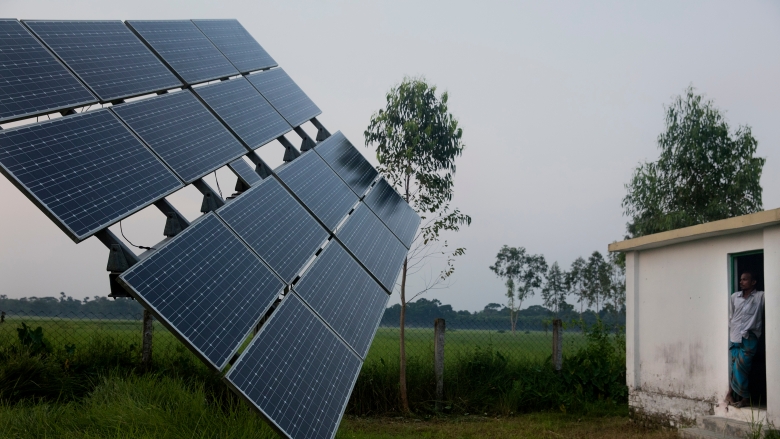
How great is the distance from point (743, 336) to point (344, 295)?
6.00 metres

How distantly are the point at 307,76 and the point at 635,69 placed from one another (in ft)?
50.2

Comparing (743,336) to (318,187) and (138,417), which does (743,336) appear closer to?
(318,187)

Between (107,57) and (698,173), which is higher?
(698,173)

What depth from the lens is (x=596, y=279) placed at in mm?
60062

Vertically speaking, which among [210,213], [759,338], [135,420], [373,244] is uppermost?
[373,244]

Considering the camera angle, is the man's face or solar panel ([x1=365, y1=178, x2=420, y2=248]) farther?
the man's face

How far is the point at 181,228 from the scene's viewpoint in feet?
13.1

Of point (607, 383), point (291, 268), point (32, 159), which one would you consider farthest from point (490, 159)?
point (32, 159)

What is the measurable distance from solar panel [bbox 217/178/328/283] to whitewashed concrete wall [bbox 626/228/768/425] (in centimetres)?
601

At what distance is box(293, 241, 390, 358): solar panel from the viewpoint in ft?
16.1

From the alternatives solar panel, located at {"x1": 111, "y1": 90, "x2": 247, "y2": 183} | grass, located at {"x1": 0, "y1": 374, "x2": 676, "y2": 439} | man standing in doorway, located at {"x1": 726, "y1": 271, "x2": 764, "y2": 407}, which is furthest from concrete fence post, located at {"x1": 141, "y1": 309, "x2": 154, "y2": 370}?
man standing in doorway, located at {"x1": 726, "y1": 271, "x2": 764, "y2": 407}

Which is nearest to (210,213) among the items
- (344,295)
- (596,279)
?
(344,295)

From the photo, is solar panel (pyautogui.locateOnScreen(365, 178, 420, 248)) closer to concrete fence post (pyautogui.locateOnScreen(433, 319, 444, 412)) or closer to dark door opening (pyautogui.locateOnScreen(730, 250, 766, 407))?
concrete fence post (pyautogui.locateOnScreen(433, 319, 444, 412))

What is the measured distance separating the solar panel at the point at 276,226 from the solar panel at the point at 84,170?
2.09 ft
